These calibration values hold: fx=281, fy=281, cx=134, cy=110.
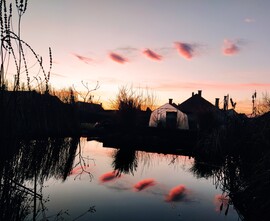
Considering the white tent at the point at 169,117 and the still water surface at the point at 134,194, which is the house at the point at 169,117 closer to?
the white tent at the point at 169,117

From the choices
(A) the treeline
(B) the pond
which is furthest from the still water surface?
(A) the treeline

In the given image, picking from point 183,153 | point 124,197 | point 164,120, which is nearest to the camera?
point 124,197

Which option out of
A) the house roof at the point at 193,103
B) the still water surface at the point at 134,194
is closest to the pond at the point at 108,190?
the still water surface at the point at 134,194

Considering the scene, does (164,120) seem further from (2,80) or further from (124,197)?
(2,80)

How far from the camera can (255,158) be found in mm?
6582

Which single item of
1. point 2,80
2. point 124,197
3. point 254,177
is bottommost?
point 124,197

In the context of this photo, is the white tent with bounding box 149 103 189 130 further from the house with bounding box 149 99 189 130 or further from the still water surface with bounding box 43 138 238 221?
the still water surface with bounding box 43 138 238 221

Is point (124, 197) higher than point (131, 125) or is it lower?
lower

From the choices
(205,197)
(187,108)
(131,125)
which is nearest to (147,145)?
(131,125)

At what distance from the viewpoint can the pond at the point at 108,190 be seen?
3.50 m

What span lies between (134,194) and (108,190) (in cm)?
60

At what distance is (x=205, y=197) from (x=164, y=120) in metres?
20.1

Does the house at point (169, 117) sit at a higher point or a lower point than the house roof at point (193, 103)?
lower

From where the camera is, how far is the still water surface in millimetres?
4781
